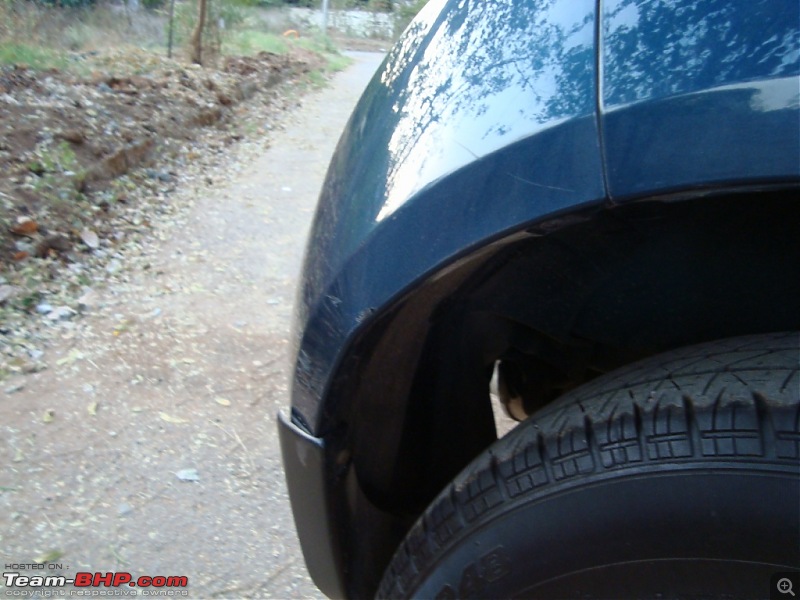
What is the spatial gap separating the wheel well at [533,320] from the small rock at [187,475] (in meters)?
1.43

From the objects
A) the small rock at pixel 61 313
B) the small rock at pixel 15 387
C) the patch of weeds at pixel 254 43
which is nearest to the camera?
the small rock at pixel 15 387

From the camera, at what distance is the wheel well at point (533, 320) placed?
1.43 meters

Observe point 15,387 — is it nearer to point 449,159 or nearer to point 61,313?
point 61,313

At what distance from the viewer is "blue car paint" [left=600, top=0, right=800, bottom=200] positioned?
1041 millimetres

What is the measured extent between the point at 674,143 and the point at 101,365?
3321mm

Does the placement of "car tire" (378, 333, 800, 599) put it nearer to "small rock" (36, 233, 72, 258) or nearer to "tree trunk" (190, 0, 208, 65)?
"small rock" (36, 233, 72, 258)

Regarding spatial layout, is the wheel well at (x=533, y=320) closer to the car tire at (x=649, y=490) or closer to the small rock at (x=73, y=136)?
the car tire at (x=649, y=490)

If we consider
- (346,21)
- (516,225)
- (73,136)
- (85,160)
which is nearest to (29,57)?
(73,136)

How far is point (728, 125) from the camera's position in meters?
1.07

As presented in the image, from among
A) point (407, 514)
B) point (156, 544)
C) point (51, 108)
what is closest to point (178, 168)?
point (51, 108)

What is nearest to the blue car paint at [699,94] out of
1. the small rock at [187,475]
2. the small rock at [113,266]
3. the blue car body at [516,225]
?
the blue car body at [516,225]

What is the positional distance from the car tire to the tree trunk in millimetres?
10647

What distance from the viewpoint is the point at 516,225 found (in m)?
1.25

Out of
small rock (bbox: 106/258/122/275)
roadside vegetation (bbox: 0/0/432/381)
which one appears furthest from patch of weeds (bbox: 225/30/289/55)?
small rock (bbox: 106/258/122/275)
